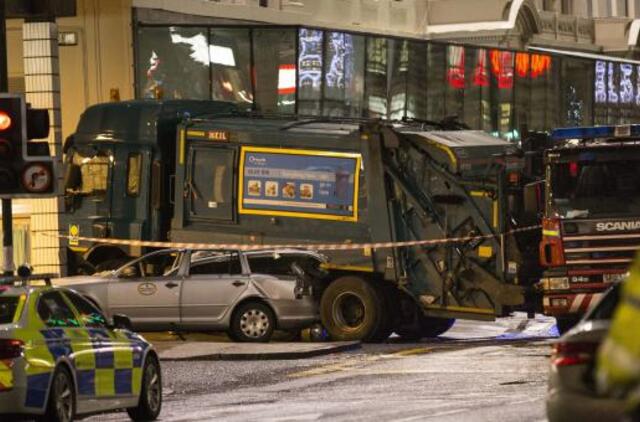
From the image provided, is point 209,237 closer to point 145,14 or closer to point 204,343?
point 204,343

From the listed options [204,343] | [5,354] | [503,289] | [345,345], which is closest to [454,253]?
[503,289]

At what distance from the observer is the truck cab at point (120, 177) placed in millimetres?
25766

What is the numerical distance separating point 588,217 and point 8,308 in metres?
11.0

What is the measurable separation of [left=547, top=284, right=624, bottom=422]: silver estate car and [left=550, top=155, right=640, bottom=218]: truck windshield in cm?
1313

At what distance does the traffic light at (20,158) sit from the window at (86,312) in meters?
1.61

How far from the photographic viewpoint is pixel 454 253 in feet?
76.0

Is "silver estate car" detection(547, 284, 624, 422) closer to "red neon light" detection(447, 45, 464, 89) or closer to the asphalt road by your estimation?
the asphalt road

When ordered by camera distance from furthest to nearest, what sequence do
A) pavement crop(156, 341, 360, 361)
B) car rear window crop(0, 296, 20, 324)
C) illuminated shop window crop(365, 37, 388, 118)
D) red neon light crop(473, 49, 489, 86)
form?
1. red neon light crop(473, 49, 489, 86)
2. illuminated shop window crop(365, 37, 388, 118)
3. pavement crop(156, 341, 360, 361)
4. car rear window crop(0, 296, 20, 324)

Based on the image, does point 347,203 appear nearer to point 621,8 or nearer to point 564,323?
point 564,323

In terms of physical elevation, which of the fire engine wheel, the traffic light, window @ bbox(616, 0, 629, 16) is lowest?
the fire engine wheel

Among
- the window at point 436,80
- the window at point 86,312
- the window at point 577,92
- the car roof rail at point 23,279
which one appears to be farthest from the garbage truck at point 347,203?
the window at point 577,92

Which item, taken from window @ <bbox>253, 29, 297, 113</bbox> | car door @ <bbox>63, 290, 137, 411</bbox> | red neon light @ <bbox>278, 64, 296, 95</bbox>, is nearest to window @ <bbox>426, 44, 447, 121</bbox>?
red neon light @ <bbox>278, 64, 296, 95</bbox>

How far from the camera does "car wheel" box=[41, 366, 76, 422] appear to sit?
11712 millimetres

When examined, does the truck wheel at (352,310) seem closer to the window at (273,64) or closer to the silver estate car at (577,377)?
the window at (273,64)
